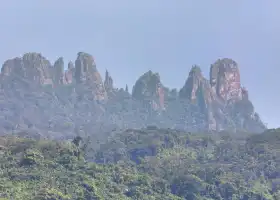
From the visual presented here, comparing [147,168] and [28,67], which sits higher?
[28,67]

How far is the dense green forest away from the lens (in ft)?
269

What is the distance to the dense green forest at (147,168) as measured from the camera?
8188 cm

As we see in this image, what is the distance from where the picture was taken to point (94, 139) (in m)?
153

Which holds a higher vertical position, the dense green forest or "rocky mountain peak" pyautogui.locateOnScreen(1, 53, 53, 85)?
"rocky mountain peak" pyautogui.locateOnScreen(1, 53, 53, 85)

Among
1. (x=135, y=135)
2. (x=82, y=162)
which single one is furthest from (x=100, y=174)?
(x=135, y=135)

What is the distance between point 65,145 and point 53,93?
103479mm

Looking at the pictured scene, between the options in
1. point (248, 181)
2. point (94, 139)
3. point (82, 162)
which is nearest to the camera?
point (82, 162)

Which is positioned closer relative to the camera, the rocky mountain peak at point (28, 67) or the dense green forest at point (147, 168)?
the dense green forest at point (147, 168)

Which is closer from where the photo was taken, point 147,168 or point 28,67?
point 147,168

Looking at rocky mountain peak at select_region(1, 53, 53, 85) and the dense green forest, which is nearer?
the dense green forest


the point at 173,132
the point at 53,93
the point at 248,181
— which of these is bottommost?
the point at 248,181

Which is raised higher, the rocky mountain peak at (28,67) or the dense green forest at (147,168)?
the rocky mountain peak at (28,67)

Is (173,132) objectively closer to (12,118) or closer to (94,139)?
(94,139)

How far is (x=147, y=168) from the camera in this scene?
366ft
